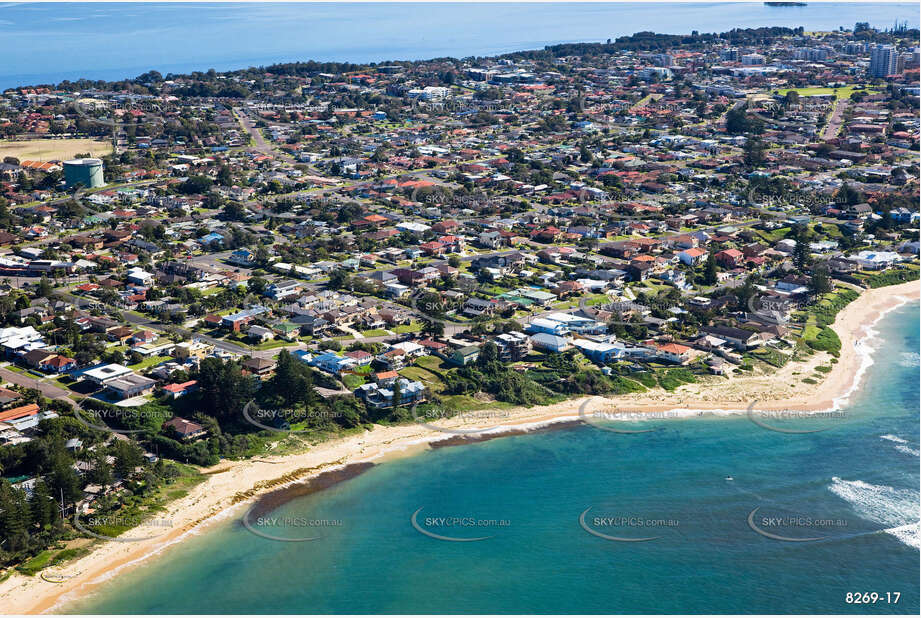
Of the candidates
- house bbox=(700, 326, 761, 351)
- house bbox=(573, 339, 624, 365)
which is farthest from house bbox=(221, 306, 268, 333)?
house bbox=(700, 326, 761, 351)

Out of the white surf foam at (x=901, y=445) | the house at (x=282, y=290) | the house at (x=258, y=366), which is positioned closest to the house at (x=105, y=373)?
the house at (x=258, y=366)

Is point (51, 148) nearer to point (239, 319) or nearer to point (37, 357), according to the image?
point (239, 319)

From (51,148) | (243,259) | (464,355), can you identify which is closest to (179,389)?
(464,355)

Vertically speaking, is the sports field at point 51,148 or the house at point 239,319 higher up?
the sports field at point 51,148

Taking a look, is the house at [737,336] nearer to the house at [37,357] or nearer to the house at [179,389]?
the house at [179,389]

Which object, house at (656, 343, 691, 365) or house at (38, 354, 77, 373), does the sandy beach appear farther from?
house at (38, 354, 77, 373)

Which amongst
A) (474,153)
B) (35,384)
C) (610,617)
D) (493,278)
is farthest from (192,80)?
(610,617)
